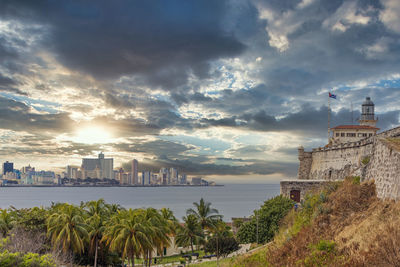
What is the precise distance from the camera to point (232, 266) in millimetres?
24266

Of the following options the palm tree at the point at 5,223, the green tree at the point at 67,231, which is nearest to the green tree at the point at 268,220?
the green tree at the point at 67,231

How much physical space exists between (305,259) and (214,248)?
2942 centimetres

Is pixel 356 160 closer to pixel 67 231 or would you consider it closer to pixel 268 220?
pixel 268 220

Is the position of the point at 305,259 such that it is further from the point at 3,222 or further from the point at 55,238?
the point at 3,222

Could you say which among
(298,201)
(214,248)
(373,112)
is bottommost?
(214,248)

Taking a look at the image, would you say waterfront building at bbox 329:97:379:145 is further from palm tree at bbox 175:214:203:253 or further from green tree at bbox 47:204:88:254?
green tree at bbox 47:204:88:254

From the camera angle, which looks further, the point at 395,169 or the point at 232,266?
the point at 232,266

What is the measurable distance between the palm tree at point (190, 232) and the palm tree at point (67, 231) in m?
19.4

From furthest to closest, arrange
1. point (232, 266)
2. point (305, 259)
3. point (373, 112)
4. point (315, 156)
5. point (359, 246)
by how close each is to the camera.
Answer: point (373, 112) < point (315, 156) < point (232, 266) < point (305, 259) < point (359, 246)

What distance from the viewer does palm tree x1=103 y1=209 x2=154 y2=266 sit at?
3294cm

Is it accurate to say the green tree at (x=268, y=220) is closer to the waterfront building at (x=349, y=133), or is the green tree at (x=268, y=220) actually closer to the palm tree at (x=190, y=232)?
the palm tree at (x=190, y=232)

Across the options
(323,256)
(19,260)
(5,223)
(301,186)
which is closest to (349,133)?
(301,186)

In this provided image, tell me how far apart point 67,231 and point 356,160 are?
35587mm

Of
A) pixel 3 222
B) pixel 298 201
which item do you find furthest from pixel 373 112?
pixel 3 222
